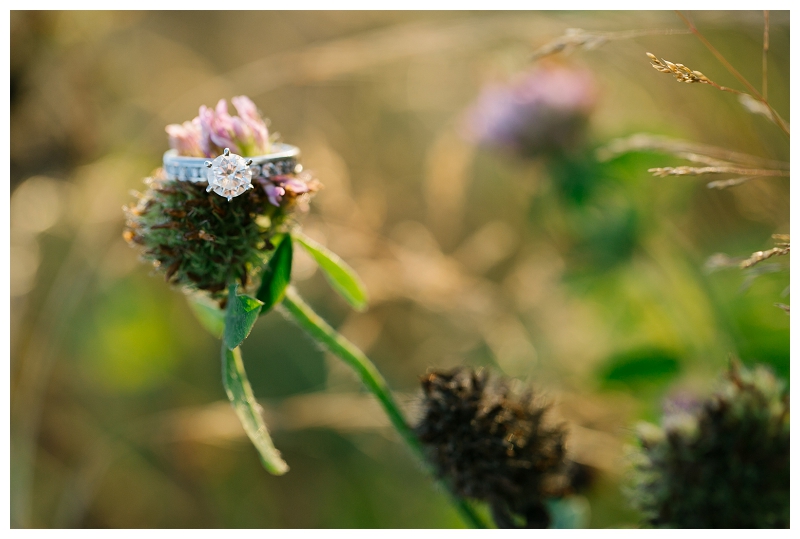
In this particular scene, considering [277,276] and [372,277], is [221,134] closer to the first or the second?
[277,276]

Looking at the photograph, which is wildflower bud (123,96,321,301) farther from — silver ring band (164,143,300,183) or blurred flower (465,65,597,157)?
blurred flower (465,65,597,157)

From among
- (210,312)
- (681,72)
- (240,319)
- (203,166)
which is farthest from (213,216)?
(681,72)

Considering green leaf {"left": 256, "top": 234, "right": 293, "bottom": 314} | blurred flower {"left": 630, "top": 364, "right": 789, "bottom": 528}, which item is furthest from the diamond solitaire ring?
blurred flower {"left": 630, "top": 364, "right": 789, "bottom": 528}

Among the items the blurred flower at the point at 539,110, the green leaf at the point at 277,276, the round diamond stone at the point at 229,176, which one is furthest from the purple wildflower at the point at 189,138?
the blurred flower at the point at 539,110

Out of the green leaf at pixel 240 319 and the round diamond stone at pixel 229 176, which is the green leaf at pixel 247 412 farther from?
the round diamond stone at pixel 229 176
